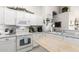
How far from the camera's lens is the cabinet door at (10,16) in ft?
4.34

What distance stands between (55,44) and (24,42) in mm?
432

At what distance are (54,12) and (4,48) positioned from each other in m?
0.81

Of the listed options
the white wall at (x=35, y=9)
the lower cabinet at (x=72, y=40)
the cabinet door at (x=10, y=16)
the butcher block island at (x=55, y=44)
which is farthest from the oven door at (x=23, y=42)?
the lower cabinet at (x=72, y=40)

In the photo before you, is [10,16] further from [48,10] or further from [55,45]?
[55,45]

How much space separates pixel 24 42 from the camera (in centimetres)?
147

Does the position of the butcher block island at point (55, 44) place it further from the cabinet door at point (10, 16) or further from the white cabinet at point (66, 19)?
the cabinet door at point (10, 16)

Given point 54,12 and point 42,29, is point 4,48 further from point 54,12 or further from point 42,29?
point 54,12

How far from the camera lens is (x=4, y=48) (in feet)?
4.31

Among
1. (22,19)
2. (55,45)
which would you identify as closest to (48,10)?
(22,19)
